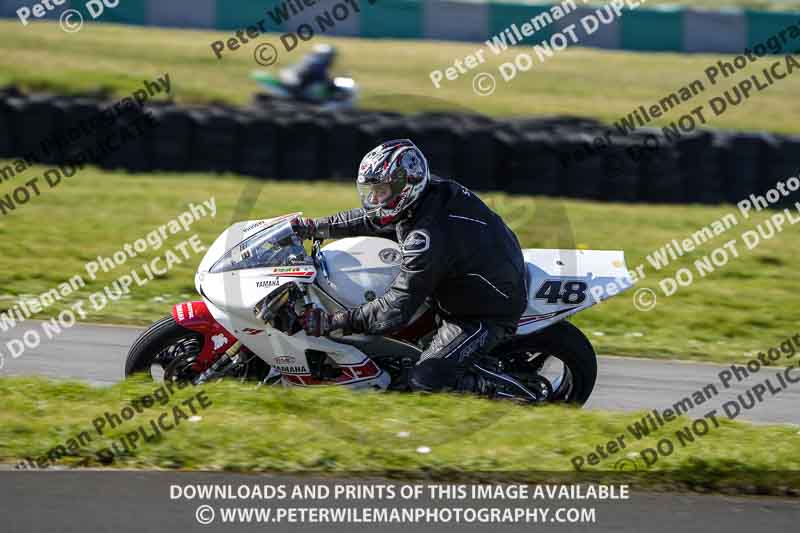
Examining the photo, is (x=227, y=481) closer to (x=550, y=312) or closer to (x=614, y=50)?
(x=550, y=312)

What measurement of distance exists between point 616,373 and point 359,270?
2.91 metres

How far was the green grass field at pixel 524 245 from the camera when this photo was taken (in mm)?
9906

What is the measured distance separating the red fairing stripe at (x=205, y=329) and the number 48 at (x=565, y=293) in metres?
1.95

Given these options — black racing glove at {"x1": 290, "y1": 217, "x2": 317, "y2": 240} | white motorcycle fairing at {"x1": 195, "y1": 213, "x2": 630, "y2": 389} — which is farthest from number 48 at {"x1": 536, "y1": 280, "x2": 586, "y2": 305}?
black racing glove at {"x1": 290, "y1": 217, "x2": 317, "y2": 240}

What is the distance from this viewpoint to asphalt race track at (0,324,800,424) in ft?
25.4

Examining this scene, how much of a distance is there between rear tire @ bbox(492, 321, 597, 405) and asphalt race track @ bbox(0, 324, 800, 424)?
803 millimetres

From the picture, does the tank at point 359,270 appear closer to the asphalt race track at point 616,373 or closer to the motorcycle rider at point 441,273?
the motorcycle rider at point 441,273

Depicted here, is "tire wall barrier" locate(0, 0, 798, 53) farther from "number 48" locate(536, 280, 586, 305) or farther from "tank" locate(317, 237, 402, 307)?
"tank" locate(317, 237, 402, 307)

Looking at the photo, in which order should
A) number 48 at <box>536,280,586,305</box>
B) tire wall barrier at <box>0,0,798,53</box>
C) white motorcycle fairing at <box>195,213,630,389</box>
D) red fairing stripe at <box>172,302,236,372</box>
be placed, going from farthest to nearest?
tire wall barrier at <box>0,0,798,53</box> < number 48 at <box>536,280,586,305</box> < red fairing stripe at <box>172,302,236,372</box> < white motorcycle fairing at <box>195,213,630,389</box>

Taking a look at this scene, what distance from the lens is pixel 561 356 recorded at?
675cm

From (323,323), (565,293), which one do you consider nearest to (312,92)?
(565,293)

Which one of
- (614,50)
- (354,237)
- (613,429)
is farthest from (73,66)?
(613,429)

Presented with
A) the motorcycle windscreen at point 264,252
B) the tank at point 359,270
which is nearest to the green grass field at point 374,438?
the tank at point 359,270

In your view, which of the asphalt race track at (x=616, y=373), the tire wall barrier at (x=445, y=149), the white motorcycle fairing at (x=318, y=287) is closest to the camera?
the white motorcycle fairing at (x=318, y=287)
